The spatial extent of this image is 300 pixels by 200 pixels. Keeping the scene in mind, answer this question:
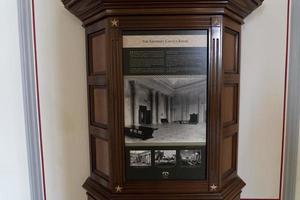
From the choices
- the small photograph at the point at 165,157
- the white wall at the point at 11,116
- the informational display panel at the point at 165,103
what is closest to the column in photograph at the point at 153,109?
the informational display panel at the point at 165,103

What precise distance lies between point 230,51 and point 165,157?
2.35 feet

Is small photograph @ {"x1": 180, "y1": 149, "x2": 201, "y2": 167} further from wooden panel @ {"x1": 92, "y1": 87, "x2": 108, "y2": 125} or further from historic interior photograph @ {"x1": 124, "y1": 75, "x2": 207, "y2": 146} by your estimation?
wooden panel @ {"x1": 92, "y1": 87, "x2": 108, "y2": 125}

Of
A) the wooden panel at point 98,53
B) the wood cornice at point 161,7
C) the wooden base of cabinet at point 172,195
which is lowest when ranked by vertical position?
the wooden base of cabinet at point 172,195

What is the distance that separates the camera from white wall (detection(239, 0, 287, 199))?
4.82 feet

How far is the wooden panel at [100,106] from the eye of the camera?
4.25 ft

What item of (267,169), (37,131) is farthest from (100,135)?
(267,169)

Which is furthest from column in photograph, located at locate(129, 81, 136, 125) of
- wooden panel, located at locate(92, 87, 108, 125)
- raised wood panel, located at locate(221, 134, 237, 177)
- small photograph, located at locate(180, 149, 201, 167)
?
raised wood panel, located at locate(221, 134, 237, 177)

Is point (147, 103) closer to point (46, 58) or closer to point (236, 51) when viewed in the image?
point (236, 51)

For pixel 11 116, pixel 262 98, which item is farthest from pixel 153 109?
pixel 11 116

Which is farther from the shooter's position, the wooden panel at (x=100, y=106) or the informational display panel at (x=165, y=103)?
the wooden panel at (x=100, y=106)

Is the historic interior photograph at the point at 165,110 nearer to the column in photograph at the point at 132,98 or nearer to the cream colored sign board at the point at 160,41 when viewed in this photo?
the column in photograph at the point at 132,98

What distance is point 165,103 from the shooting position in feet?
4.01

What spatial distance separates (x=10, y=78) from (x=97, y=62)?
1.99ft

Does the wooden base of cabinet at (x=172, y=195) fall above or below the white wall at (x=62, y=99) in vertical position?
below
